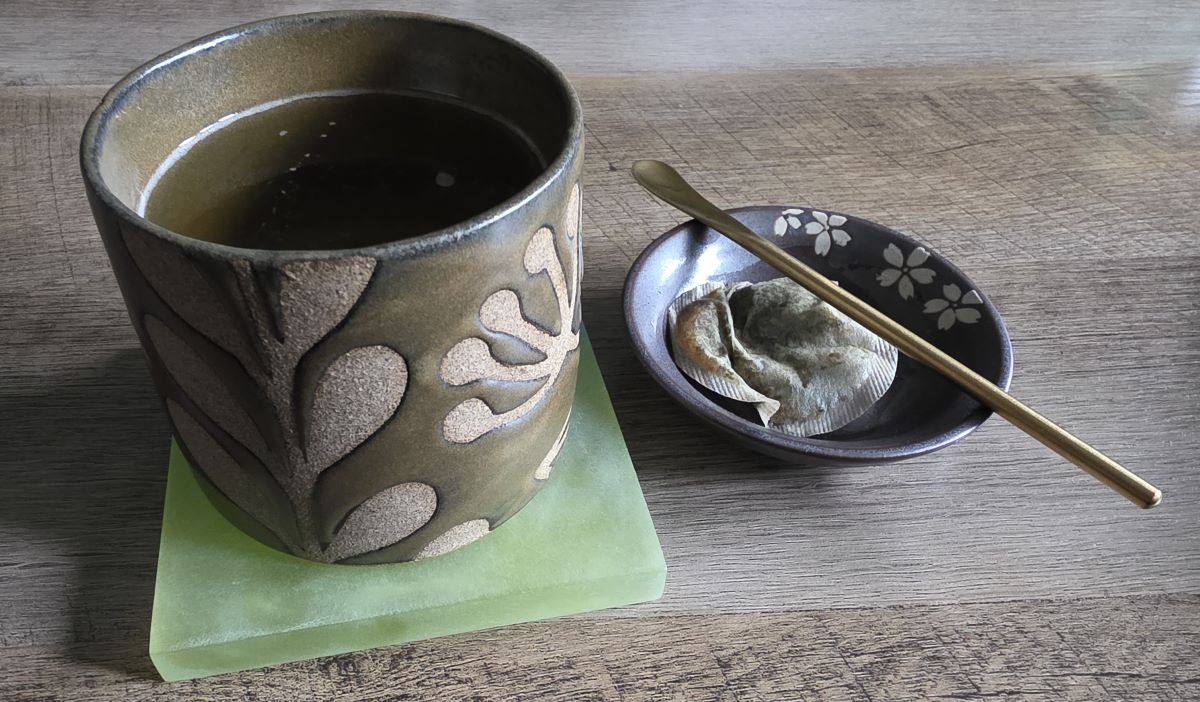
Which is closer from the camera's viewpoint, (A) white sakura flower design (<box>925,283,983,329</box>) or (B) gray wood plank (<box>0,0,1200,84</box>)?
(A) white sakura flower design (<box>925,283,983,329</box>)

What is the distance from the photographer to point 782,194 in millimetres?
573

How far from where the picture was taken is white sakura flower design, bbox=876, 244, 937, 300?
467mm

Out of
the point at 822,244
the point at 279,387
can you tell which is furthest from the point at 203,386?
the point at 822,244

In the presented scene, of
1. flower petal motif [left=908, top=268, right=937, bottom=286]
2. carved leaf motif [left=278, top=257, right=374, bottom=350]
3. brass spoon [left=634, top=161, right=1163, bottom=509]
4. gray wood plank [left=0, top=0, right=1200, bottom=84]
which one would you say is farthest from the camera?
gray wood plank [left=0, top=0, right=1200, bottom=84]

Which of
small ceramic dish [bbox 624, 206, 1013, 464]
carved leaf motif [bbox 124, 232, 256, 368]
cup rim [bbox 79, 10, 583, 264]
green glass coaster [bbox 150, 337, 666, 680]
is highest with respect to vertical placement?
cup rim [bbox 79, 10, 583, 264]

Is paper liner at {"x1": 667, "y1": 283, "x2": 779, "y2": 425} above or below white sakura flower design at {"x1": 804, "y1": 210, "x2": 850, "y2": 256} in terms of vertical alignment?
below

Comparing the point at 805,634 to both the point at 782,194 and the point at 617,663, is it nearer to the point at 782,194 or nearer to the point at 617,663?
the point at 617,663

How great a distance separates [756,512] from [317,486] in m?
0.18

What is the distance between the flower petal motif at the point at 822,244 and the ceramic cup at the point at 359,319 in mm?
185

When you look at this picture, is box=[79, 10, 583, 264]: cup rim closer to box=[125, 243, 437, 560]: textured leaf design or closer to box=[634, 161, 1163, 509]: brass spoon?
box=[125, 243, 437, 560]: textured leaf design

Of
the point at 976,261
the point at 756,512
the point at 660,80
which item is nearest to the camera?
the point at 756,512

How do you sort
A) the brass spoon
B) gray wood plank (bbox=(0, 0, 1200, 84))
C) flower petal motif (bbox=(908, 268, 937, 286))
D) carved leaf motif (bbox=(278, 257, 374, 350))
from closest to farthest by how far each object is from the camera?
carved leaf motif (bbox=(278, 257, 374, 350)) → the brass spoon → flower petal motif (bbox=(908, 268, 937, 286)) → gray wood plank (bbox=(0, 0, 1200, 84))

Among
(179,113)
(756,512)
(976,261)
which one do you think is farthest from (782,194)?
(179,113)

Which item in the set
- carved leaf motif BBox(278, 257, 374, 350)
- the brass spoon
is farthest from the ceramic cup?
the brass spoon
